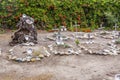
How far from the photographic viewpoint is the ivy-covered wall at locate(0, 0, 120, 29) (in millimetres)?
15695

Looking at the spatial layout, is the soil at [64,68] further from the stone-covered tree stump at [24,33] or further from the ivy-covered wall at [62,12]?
the ivy-covered wall at [62,12]

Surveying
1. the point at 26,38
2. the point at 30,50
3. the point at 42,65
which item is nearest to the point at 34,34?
the point at 26,38

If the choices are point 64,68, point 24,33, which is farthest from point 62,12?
point 64,68

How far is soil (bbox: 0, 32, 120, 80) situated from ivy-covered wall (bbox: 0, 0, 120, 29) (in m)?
4.71

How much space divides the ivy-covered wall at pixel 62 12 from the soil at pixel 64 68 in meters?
4.71

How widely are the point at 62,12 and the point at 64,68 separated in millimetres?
6826

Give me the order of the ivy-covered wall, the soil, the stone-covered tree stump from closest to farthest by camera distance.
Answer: the soil < the stone-covered tree stump < the ivy-covered wall

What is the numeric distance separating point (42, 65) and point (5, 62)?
123 centimetres

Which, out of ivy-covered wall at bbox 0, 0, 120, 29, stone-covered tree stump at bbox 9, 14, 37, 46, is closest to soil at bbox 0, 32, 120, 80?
stone-covered tree stump at bbox 9, 14, 37, 46

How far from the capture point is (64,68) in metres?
9.90

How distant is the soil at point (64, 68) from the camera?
363 inches

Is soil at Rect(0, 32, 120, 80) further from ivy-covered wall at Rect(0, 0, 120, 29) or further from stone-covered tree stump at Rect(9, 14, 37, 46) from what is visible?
ivy-covered wall at Rect(0, 0, 120, 29)

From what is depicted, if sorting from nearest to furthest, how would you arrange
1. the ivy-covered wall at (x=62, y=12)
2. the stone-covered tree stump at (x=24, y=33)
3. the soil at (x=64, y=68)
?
the soil at (x=64, y=68)
the stone-covered tree stump at (x=24, y=33)
the ivy-covered wall at (x=62, y=12)

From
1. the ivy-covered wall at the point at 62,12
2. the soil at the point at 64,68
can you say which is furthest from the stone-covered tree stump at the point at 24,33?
the ivy-covered wall at the point at 62,12
